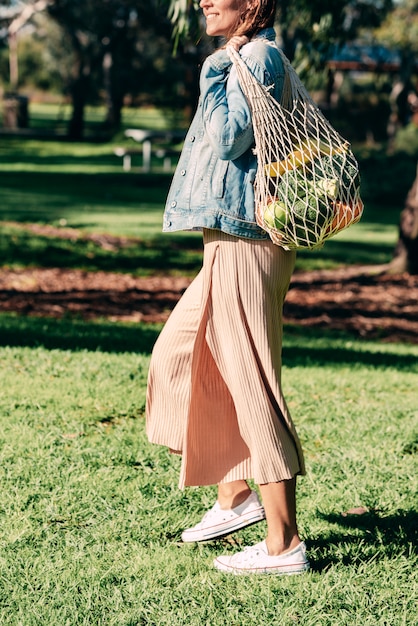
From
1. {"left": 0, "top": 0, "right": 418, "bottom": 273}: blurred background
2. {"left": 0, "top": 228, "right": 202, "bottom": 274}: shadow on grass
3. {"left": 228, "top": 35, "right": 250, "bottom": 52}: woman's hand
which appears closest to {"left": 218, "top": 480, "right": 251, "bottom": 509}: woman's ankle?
{"left": 228, "top": 35, "right": 250, "bottom": 52}: woman's hand

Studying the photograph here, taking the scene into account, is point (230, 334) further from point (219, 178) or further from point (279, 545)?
point (279, 545)

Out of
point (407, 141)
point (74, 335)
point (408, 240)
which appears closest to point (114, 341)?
point (74, 335)

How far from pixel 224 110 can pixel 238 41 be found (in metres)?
0.29

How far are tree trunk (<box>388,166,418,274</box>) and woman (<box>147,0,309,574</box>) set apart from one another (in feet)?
28.8

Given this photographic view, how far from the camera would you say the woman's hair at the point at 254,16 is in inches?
124

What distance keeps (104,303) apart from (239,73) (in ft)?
21.1

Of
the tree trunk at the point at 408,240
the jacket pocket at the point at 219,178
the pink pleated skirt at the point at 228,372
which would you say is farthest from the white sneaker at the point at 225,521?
the tree trunk at the point at 408,240

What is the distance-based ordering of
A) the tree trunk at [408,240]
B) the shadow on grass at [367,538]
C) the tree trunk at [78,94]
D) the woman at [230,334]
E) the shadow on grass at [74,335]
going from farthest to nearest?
the tree trunk at [78,94] → the tree trunk at [408,240] → the shadow on grass at [74,335] → the shadow on grass at [367,538] → the woman at [230,334]

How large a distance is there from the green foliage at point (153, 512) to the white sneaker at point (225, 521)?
50 millimetres

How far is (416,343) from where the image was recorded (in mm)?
9148

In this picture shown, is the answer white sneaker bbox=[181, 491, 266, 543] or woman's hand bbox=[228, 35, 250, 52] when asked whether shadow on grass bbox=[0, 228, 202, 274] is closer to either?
white sneaker bbox=[181, 491, 266, 543]

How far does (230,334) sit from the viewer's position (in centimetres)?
325

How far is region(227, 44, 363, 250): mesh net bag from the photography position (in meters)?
3.00

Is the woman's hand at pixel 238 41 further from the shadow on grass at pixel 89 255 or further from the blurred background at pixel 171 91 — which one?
the shadow on grass at pixel 89 255
